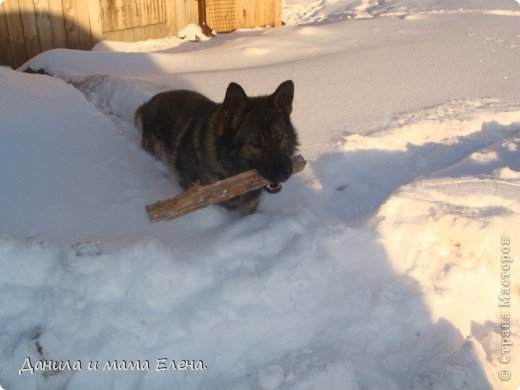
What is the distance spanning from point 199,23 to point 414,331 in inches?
323

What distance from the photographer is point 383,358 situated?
8.18ft

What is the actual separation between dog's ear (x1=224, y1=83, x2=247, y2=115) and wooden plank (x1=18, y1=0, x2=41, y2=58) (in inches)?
216

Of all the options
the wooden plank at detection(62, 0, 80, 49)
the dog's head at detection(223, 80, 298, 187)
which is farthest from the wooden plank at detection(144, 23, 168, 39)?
the dog's head at detection(223, 80, 298, 187)

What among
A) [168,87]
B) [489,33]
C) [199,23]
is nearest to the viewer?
[168,87]

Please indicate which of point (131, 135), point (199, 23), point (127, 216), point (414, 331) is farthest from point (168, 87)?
point (199, 23)

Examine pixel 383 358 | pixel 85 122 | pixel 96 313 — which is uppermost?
pixel 85 122

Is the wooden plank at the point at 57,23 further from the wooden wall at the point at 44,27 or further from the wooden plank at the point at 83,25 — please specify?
the wooden plank at the point at 83,25

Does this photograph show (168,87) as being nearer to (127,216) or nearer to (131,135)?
(131,135)

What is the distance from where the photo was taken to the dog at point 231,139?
3111 mm

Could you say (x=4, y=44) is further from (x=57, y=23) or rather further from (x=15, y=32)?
(x=57, y=23)

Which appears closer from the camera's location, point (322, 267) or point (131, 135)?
point (322, 267)

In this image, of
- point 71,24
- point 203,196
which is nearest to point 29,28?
point 71,24

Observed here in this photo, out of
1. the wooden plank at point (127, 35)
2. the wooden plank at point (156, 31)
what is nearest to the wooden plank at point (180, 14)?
the wooden plank at point (156, 31)

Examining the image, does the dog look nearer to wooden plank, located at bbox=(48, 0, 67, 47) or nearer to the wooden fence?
the wooden fence
